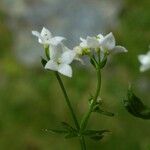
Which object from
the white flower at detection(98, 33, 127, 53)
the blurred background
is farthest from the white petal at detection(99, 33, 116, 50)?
the blurred background

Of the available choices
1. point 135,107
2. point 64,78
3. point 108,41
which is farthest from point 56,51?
point 64,78

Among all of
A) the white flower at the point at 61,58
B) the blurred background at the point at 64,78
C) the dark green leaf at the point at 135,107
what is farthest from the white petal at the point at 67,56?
the blurred background at the point at 64,78

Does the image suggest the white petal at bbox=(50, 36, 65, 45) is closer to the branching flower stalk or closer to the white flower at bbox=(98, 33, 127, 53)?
→ the branching flower stalk

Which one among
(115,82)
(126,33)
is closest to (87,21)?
(126,33)

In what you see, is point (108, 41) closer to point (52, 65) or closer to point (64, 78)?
point (52, 65)

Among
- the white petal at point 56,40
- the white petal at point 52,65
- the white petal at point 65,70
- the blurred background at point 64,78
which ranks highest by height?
the blurred background at point 64,78

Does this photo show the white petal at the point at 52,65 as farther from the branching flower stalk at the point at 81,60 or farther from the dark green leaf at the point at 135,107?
the dark green leaf at the point at 135,107
